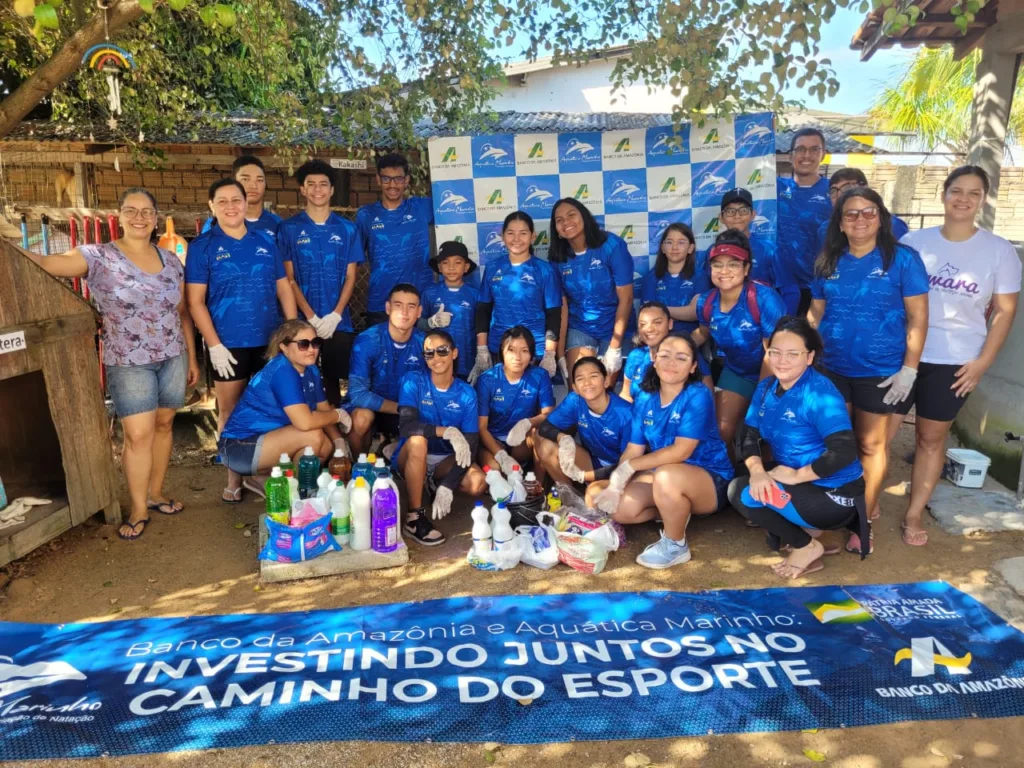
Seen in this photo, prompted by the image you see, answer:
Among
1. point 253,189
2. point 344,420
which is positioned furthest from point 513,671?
point 253,189

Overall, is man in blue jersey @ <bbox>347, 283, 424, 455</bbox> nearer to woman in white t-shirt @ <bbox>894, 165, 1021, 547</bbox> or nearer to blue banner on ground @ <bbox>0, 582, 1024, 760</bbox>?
blue banner on ground @ <bbox>0, 582, 1024, 760</bbox>

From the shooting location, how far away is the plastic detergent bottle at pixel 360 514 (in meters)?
3.58

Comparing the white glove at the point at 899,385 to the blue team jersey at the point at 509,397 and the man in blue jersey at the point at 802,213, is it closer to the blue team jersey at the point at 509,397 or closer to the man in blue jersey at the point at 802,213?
the man in blue jersey at the point at 802,213

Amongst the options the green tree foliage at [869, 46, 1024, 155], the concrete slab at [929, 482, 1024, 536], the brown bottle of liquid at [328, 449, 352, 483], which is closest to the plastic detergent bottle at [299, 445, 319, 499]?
the brown bottle of liquid at [328, 449, 352, 483]

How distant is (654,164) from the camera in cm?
519

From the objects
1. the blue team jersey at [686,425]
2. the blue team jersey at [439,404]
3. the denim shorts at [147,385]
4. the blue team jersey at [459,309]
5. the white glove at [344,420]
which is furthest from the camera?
the blue team jersey at [459,309]

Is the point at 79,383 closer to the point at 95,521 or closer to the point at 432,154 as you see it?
the point at 95,521

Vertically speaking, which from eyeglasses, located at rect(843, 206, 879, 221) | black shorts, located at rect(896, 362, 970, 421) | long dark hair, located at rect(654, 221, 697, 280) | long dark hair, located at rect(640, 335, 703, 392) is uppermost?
eyeglasses, located at rect(843, 206, 879, 221)

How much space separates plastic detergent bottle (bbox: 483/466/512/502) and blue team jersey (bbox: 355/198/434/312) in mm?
1507

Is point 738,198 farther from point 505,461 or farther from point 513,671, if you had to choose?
point 513,671

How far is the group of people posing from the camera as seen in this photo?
140 inches

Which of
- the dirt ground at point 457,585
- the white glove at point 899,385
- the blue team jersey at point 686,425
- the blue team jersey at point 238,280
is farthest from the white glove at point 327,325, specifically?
the white glove at point 899,385

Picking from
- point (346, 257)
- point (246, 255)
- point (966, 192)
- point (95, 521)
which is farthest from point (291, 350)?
point (966, 192)

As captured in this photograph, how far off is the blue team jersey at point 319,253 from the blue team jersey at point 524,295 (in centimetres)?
92
